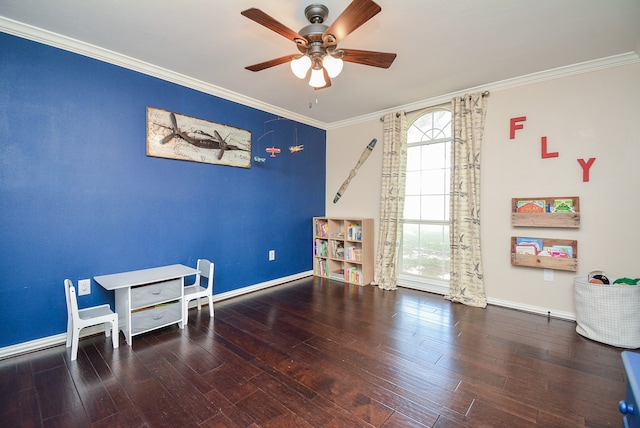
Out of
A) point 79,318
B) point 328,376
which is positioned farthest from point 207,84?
point 328,376

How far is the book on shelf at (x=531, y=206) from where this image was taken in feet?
9.60

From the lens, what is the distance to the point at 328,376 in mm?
1904

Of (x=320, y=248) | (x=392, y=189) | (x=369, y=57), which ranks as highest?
(x=369, y=57)

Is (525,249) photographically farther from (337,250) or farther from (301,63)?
(301,63)

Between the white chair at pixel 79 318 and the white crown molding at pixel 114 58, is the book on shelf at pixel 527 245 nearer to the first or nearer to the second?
the white crown molding at pixel 114 58

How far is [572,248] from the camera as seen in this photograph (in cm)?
276

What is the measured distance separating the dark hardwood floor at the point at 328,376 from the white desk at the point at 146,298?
0.14 meters

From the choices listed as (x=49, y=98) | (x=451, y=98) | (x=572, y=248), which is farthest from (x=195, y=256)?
(x=572, y=248)

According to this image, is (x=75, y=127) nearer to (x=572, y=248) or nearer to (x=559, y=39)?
(x=559, y=39)

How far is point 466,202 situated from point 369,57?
2241 mm

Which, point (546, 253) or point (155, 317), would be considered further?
point (546, 253)

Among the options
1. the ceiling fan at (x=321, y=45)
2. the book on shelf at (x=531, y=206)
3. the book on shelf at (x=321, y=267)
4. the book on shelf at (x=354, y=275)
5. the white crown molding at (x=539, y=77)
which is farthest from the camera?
the book on shelf at (x=321, y=267)

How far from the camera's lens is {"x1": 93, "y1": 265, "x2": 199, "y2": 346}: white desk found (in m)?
2.30

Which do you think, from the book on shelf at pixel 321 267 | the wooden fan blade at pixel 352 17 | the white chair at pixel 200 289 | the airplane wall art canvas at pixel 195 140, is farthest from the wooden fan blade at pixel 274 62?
the book on shelf at pixel 321 267
